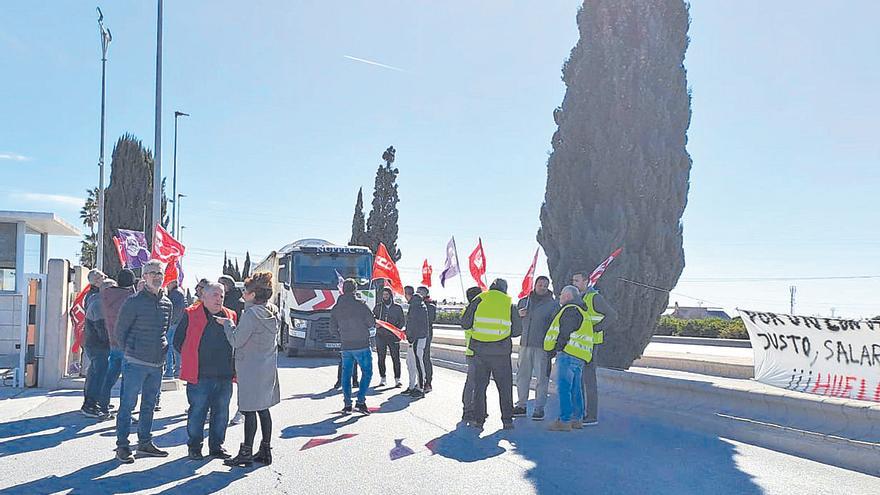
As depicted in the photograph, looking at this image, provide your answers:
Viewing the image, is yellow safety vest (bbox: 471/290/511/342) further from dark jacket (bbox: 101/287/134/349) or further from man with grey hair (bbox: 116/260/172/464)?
dark jacket (bbox: 101/287/134/349)

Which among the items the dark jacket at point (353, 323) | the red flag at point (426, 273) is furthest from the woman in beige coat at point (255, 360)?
the red flag at point (426, 273)

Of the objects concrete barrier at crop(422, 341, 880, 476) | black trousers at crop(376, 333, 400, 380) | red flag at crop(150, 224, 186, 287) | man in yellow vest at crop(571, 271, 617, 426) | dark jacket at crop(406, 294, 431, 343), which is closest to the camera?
concrete barrier at crop(422, 341, 880, 476)

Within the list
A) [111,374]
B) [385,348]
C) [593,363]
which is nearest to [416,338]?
[385,348]

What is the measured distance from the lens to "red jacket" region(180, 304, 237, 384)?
24.6 feet

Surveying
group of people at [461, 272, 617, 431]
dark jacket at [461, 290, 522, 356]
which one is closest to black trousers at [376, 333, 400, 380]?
group of people at [461, 272, 617, 431]

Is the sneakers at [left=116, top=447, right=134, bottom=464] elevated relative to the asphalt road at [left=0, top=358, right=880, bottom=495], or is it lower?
elevated

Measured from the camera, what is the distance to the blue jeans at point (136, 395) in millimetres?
7605

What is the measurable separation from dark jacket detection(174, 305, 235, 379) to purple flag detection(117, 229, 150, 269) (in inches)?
588

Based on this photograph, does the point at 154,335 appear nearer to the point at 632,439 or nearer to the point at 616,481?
the point at 616,481

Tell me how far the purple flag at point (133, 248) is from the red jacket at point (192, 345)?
14987 mm

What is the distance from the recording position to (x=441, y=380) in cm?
1595

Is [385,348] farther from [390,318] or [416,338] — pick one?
[416,338]

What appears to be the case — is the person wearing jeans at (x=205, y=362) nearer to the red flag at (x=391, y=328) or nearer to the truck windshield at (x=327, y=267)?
the red flag at (x=391, y=328)

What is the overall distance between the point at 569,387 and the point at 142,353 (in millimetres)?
4947
